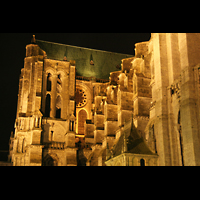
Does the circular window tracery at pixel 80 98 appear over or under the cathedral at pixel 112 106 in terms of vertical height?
over

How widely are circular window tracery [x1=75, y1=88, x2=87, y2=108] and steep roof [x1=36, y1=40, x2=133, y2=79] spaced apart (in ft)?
9.01

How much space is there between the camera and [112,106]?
3155 centimetres

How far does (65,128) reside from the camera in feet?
113

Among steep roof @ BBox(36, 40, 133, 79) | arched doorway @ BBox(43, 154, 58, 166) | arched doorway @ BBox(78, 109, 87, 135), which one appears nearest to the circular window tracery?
arched doorway @ BBox(78, 109, 87, 135)

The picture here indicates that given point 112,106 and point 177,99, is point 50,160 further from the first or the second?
point 177,99

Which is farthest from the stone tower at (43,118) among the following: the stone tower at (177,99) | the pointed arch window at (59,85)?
the stone tower at (177,99)

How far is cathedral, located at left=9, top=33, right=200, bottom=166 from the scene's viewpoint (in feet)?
51.6

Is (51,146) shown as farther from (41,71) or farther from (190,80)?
(190,80)

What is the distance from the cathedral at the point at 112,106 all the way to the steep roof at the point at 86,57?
15 centimetres

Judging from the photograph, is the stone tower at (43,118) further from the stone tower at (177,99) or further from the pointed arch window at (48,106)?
the stone tower at (177,99)

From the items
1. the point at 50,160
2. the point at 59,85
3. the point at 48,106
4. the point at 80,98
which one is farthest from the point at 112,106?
the point at 59,85

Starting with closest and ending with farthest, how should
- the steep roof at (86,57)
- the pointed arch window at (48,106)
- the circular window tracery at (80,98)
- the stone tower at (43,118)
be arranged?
the stone tower at (43,118)
the pointed arch window at (48,106)
the circular window tracery at (80,98)
the steep roof at (86,57)

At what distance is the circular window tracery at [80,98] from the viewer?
133ft

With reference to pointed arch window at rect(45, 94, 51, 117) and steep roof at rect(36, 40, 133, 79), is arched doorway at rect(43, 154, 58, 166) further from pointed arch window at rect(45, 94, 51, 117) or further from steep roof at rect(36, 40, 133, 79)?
steep roof at rect(36, 40, 133, 79)
